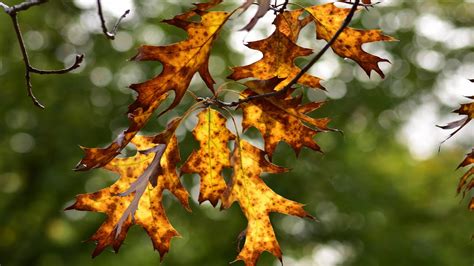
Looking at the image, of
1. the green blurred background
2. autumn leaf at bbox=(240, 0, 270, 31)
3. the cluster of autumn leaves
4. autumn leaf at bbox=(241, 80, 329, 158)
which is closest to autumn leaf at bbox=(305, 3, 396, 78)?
the cluster of autumn leaves

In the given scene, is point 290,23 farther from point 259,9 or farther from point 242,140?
point 259,9

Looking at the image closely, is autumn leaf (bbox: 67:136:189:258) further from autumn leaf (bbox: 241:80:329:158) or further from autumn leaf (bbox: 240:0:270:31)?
autumn leaf (bbox: 240:0:270:31)

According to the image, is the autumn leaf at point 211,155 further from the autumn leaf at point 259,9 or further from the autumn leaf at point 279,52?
the autumn leaf at point 259,9

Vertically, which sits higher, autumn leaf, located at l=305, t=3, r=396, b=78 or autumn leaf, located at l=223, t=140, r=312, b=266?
autumn leaf, located at l=305, t=3, r=396, b=78

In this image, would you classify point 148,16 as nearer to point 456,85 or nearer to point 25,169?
point 25,169

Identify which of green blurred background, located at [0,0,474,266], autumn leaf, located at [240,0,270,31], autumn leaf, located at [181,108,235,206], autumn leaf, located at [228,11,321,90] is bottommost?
green blurred background, located at [0,0,474,266]

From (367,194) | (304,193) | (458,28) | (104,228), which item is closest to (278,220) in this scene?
(304,193)

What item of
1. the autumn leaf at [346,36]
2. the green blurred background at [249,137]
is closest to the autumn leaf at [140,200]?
the autumn leaf at [346,36]

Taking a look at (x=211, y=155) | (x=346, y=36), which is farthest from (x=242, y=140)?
(x=346, y=36)
